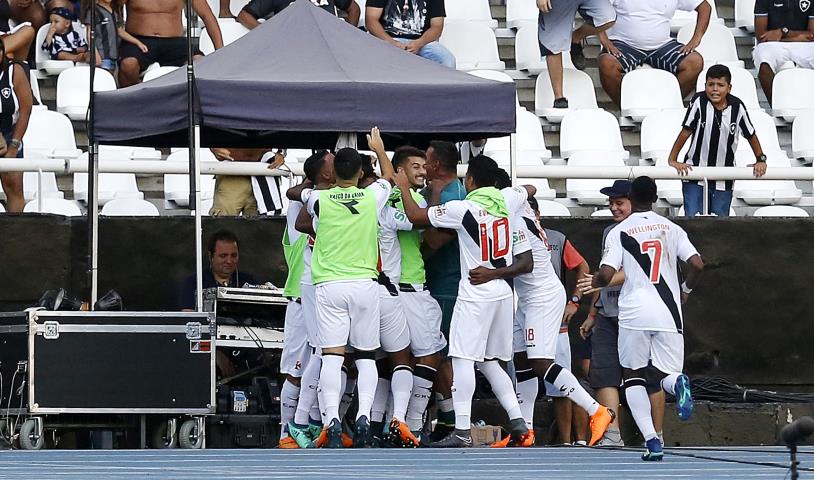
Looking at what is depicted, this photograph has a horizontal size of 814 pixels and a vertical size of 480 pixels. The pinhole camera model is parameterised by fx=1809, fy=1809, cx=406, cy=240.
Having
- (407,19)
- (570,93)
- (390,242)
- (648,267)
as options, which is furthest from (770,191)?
(390,242)

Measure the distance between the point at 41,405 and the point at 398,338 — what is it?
2.37 metres

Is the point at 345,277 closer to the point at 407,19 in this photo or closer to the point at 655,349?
the point at 655,349

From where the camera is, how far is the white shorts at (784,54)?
17422mm

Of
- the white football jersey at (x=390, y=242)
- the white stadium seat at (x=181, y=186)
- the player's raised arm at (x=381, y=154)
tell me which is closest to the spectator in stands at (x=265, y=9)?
the white stadium seat at (x=181, y=186)

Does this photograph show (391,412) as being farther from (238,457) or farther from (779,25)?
(779,25)

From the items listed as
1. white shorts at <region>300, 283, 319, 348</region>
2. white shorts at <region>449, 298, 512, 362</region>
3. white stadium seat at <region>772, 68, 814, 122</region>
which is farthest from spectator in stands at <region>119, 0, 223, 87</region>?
white shorts at <region>449, 298, 512, 362</region>

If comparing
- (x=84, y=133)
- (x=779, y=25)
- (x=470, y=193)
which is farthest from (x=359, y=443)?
(x=779, y=25)

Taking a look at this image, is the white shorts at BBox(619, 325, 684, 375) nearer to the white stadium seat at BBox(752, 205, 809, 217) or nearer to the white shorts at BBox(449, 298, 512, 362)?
the white shorts at BBox(449, 298, 512, 362)

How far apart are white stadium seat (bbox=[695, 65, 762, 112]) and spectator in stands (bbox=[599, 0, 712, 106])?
0.40 feet

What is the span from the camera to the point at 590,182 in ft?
51.8

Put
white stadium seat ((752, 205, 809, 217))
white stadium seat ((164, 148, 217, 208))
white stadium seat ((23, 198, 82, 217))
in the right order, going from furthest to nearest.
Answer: white stadium seat ((752, 205, 809, 217)) → white stadium seat ((164, 148, 217, 208)) → white stadium seat ((23, 198, 82, 217))

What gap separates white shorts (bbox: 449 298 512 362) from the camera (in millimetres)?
11281

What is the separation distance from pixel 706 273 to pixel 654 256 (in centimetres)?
342

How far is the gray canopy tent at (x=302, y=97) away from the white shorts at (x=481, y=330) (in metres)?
1.50
